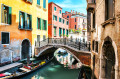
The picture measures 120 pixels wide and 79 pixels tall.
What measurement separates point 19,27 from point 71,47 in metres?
6.79

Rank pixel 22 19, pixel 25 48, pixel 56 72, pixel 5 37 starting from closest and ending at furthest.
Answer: pixel 5 37 → pixel 56 72 → pixel 22 19 → pixel 25 48

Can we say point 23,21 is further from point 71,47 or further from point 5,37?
point 71,47

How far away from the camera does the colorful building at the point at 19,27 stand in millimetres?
9070

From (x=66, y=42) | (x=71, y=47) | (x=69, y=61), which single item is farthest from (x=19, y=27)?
(x=69, y=61)

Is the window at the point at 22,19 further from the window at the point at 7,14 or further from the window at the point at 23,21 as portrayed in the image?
the window at the point at 7,14

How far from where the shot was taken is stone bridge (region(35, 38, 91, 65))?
811 cm

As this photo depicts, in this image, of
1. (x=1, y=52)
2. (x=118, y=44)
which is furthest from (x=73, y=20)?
(x=118, y=44)

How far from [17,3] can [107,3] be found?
10203 millimetres

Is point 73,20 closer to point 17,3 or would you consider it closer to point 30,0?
point 30,0

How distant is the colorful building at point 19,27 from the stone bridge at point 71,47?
1327mm

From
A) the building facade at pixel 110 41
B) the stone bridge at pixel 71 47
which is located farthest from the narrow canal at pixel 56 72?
the building facade at pixel 110 41

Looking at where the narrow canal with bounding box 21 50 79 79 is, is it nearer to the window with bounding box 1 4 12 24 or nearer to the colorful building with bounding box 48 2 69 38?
the window with bounding box 1 4 12 24

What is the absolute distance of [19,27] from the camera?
35.2 feet

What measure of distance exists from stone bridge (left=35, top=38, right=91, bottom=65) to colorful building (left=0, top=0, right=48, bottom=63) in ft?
4.35
